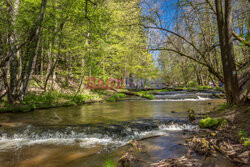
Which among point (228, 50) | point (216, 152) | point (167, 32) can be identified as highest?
point (167, 32)

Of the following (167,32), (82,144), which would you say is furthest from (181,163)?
(167,32)

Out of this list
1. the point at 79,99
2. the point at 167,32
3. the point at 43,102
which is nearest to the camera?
the point at 167,32

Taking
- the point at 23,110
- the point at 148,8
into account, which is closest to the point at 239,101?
the point at 148,8

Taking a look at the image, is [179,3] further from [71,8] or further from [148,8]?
[71,8]

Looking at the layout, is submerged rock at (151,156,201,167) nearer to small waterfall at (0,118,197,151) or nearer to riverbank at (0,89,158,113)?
small waterfall at (0,118,197,151)

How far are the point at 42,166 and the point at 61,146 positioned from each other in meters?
1.01

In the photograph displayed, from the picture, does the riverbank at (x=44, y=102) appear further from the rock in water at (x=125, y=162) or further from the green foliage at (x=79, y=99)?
the rock in water at (x=125, y=162)

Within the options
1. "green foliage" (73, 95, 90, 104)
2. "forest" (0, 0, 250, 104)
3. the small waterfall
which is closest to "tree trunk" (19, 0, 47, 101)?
"forest" (0, 0, 250, 104)

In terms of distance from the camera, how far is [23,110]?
848 cm

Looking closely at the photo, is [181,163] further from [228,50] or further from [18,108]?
[18,108]

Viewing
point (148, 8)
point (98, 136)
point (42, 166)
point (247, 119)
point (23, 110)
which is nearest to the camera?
point (42, 166)

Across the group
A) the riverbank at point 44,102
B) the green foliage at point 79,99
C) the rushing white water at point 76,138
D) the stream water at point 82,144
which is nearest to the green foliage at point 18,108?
the riverbank at point 44,102

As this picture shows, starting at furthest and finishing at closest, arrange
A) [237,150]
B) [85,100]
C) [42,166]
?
[85,100] < [42,166] < [237,150]

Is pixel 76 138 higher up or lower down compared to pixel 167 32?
lower down
